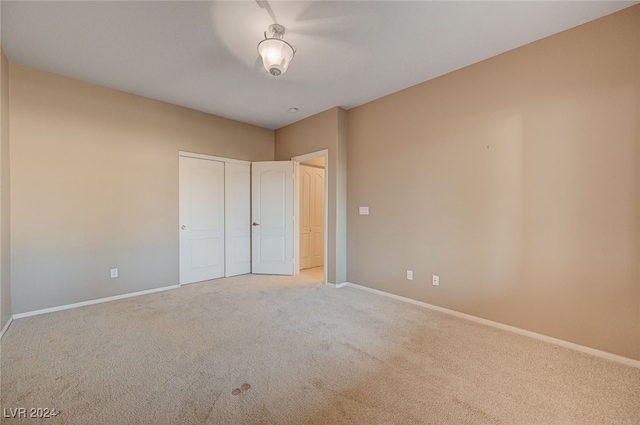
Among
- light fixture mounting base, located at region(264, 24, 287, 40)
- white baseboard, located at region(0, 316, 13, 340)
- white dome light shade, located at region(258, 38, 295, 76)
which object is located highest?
light fixture mounting base, located at region(264, 24, 287, 40)

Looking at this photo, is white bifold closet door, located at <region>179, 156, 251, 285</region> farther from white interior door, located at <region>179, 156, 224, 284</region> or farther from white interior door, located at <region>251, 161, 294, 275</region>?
white interior door, located at <region>251, 161, 294, 275</region>

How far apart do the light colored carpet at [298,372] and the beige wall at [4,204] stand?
291 mm

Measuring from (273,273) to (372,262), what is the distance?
6.30 feet

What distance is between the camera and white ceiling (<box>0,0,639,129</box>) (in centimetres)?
213

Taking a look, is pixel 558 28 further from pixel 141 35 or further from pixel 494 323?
pixel 141 35

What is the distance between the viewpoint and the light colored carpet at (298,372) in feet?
5.28

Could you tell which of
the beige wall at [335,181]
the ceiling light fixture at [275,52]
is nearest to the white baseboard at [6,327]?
the ceiling light fixture at [275,52]

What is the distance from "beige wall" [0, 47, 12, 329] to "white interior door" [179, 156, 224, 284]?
175cm

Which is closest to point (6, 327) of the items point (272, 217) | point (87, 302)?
point (87, 302)

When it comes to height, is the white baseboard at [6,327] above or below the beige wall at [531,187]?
below

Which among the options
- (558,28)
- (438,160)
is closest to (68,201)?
(438,160)

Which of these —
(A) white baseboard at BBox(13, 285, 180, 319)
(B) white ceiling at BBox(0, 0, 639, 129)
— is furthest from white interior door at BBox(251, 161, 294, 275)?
(B) white ceiling at BBox(0, 0, 639, 129)

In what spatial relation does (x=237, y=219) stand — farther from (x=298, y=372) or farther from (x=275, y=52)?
(x=298, y=372)

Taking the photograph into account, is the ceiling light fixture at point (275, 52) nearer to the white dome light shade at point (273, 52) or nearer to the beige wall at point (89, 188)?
the white dome light shade at point (273, 52)
